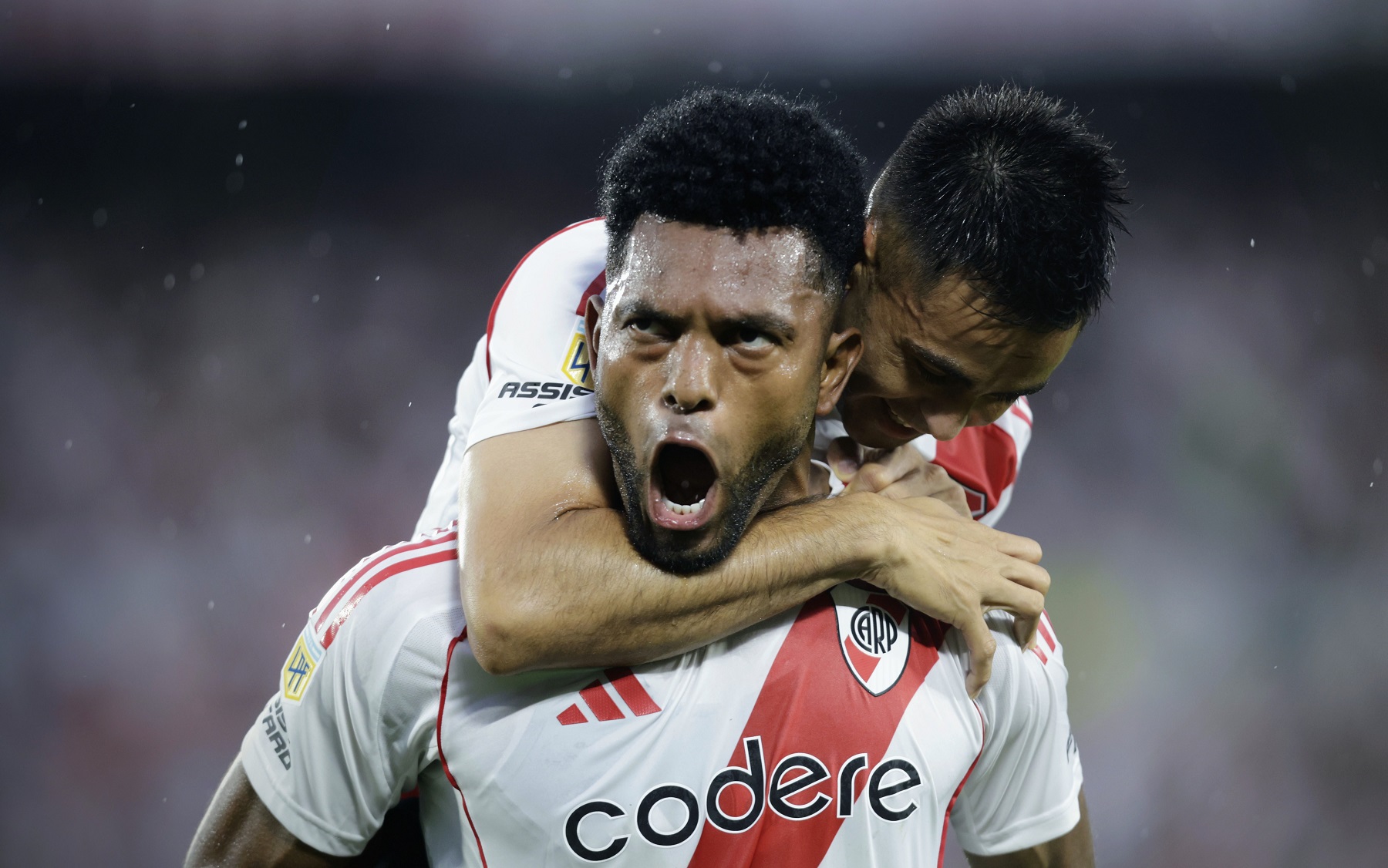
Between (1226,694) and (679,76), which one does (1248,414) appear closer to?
(1226,694)

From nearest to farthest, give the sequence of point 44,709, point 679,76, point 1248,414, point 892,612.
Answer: point 892,612 → point 44,709 → point 679,76 → point 1248,414

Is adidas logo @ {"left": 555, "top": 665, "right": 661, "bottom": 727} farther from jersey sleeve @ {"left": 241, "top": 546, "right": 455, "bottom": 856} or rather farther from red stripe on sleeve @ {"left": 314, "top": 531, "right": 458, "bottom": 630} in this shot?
red stripe on sleeve @ {"left": 314, "top": 531, "right": 458, "bottom": 630}

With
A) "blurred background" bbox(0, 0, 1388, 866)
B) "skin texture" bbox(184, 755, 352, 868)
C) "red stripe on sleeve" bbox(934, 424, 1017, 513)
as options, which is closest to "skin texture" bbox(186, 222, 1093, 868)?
"skin texture" bbox(184, 755, 352, 868)

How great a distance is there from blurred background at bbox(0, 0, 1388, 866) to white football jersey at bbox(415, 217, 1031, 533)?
12.4 feet

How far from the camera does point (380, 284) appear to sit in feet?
21.6

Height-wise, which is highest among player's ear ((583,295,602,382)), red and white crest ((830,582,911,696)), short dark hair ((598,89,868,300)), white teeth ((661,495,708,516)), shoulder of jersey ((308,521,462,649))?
short dark hair ((598,89,868,300))

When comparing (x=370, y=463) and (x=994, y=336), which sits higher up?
(x=994, y=336)

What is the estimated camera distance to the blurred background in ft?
20.2

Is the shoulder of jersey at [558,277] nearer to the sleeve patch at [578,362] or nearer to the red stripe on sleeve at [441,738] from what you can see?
the sleeve patch at [578,362]

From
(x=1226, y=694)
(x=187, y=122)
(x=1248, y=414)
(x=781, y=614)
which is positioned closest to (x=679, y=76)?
(x=187, y=122)

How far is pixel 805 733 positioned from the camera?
204 cm

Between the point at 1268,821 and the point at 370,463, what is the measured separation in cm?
502

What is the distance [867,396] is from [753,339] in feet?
2.08

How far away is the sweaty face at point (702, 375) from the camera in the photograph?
1.82 m
